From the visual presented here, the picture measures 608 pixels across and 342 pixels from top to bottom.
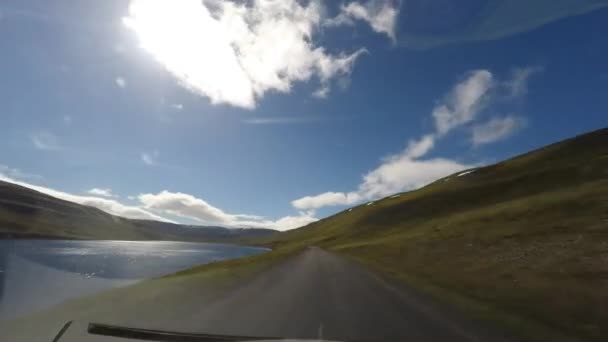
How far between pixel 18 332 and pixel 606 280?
84.5 ft

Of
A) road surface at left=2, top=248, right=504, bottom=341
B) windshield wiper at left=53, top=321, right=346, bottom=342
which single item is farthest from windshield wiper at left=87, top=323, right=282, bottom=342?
road surface at left=2, top=248, right=504, bottom=341

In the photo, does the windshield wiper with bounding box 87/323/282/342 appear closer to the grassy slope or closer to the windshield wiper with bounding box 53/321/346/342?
the windshield wiper with bounding box 53/321/346/342

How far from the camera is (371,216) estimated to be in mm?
128875

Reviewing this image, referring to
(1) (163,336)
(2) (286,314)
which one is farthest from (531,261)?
(1) (163,336)

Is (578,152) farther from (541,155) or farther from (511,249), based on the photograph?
(511,249)

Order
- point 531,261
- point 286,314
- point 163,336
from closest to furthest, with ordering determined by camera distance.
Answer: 1. point 163,336
2. point 286,314
3. point 531,261

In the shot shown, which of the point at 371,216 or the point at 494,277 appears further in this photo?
the point at 371,216

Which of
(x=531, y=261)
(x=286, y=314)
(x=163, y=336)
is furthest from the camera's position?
(x=531, y=261)

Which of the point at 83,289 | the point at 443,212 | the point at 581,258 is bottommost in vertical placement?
the point at 83,289

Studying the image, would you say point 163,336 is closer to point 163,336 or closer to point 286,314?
point 163,336

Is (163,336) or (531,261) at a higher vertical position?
(531,261)

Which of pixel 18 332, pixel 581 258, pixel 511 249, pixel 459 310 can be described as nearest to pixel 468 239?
pixel 511 249

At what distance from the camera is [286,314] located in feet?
42.0

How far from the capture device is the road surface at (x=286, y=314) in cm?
1028
